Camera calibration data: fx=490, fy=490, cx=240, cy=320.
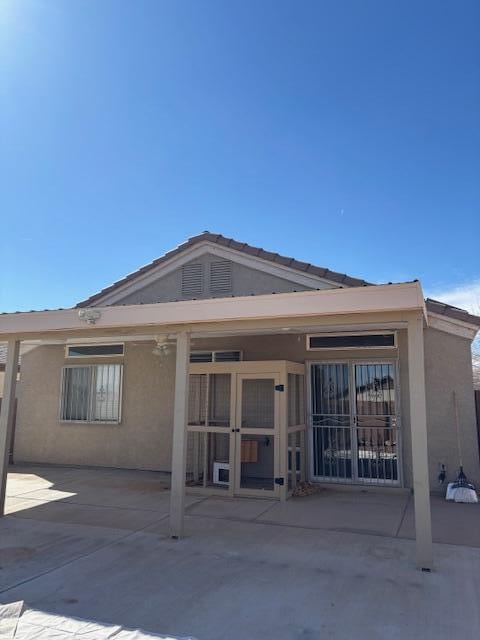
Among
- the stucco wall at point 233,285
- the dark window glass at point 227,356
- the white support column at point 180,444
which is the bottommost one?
the white support column at point 180,444

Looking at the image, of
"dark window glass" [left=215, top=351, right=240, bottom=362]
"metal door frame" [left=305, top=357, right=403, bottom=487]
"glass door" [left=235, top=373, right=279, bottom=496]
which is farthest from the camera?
"dark window glass" [left=215, top=351, right=240, bottom=362]

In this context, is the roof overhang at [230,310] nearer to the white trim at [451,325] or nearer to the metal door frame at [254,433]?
the metal door frame at [254,433]

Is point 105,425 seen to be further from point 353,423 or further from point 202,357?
point 353,423

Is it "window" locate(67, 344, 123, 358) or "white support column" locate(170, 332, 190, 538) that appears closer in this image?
"white support column" locate(170, 332, 190, 538)

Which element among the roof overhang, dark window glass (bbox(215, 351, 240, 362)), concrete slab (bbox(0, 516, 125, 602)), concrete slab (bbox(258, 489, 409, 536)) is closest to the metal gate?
concrete slab (bbox(258, 489, 409, 536))

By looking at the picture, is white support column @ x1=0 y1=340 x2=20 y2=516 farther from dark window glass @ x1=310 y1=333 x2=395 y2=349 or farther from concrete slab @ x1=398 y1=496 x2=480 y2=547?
concrete slab @ x1=398 y1=496 x2=480 y2=547

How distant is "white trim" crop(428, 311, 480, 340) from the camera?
326 inches

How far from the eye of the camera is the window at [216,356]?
32.6ft

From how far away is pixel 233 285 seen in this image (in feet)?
34.2

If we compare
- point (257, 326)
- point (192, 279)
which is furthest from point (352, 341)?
→ point (192, 279)

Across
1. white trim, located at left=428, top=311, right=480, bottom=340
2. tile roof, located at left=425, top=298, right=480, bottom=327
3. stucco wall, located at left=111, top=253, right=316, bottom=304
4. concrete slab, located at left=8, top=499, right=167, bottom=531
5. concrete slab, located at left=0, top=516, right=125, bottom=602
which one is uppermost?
stucco wall, located at left=111, top=253, right=316, bottom=304

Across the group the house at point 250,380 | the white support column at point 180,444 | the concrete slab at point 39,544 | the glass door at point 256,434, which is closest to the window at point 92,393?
the house at point 250,380

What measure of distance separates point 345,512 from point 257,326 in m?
3.22

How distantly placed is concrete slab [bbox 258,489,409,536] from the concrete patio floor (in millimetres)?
30
